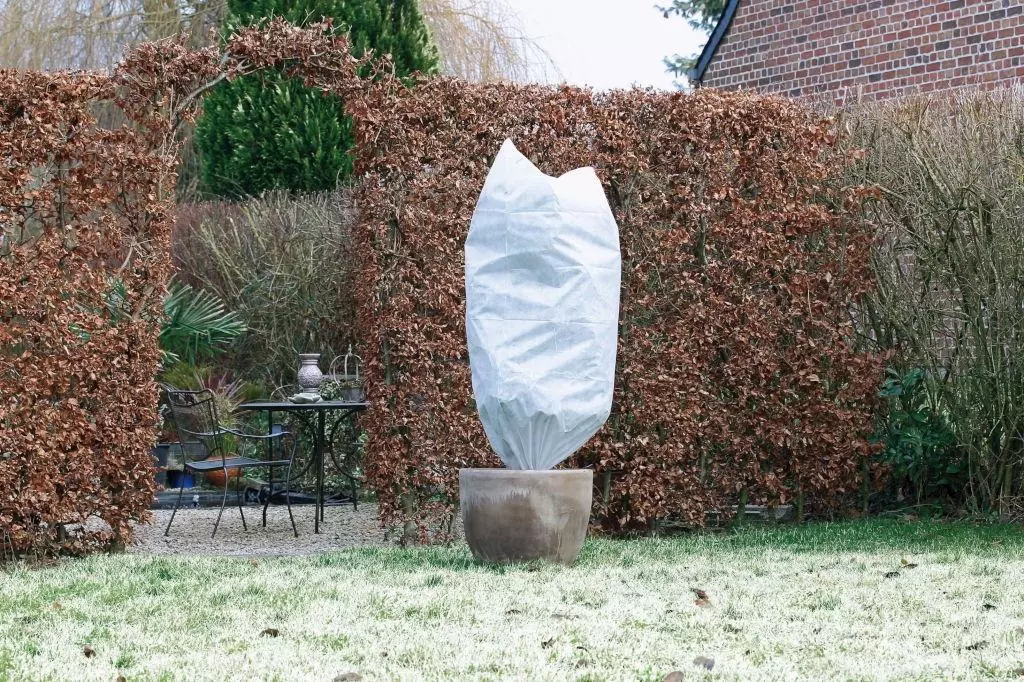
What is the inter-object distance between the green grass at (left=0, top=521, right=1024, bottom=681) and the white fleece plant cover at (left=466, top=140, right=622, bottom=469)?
28.7 inches

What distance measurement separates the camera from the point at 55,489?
6.82m

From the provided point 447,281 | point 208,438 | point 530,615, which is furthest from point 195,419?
point 530,615

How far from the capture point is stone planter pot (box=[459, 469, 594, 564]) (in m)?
6.21

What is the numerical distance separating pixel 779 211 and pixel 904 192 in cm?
98

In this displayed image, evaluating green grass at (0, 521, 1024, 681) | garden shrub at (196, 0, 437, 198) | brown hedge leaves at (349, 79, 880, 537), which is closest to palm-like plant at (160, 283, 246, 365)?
garden shrub at (196, 0, 437, 198)

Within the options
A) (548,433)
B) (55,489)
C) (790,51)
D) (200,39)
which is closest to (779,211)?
Result: (548,433)

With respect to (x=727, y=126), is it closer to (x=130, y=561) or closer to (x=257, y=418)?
(x=130, y=561)

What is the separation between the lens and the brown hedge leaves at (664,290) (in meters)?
7.45

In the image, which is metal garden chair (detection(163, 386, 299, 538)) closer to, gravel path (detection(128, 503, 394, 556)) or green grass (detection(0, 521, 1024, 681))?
gravel path (detection(128, 503, 394, 556))

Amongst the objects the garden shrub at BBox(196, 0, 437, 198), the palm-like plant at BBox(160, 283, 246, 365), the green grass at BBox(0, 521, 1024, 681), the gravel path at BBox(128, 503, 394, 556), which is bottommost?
the gravel path at BBox(128, 503, 394, 556)

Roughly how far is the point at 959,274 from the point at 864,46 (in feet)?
19.7

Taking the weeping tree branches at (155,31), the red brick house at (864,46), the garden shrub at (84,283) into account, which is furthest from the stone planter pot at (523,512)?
the weeping tree branches at (155,31)

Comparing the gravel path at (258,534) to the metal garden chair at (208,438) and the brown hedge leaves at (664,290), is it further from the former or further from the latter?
the brown hedge leaves at (664,290)

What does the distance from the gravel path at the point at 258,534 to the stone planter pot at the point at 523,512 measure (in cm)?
181
